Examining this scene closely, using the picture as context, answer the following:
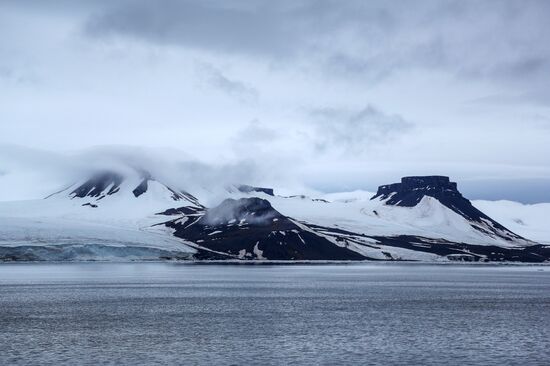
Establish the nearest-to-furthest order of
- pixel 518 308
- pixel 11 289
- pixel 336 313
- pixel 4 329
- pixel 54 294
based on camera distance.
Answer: pixel 4 329
pixel 336 313
pixel 518 308
pixel 54 294
pixel 11 289

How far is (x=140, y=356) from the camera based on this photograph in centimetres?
4894

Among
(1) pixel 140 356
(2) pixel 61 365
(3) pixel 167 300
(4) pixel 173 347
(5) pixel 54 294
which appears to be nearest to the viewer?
(2) pixel 61 365

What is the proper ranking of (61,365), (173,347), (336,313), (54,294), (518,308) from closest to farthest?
(61,365) → (173,347) → (336,313) → (518,308) → (54,294)

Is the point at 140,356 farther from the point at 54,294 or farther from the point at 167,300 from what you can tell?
the point at 54,294

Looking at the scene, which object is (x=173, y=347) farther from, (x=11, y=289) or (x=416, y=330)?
(x=11, y=289)

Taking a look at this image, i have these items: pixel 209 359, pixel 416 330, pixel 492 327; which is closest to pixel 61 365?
pixel 209 359

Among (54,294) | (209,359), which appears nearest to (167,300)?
(54,294)

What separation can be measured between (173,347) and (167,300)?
42.8 metres

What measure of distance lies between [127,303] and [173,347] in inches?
1514

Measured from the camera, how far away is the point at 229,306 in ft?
287

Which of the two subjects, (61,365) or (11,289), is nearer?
(61,365)

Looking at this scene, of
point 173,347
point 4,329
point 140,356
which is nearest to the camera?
point 140,356

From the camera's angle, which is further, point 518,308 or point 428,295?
point 428,295

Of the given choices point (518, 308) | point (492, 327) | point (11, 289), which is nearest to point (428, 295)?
point (518, 308)
